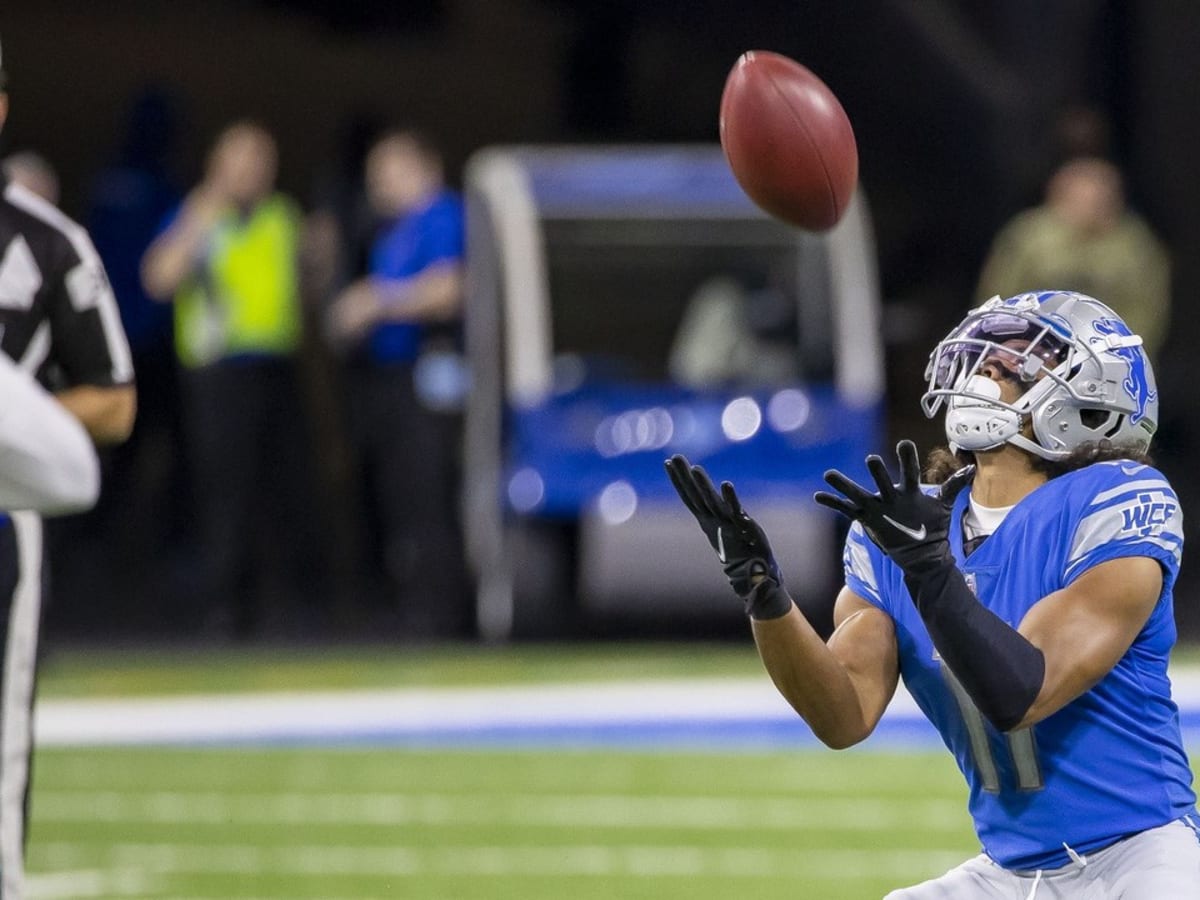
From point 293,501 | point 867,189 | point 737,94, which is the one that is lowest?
point 293,501

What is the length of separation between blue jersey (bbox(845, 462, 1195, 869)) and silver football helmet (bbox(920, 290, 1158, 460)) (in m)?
0.08

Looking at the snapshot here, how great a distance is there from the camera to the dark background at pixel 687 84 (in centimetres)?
1445

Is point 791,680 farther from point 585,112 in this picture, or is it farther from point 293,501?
point 585,112

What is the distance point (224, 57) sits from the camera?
17578 mm

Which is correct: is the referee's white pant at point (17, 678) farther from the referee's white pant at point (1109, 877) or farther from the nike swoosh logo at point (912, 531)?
the nike swoosh logo at point (912, 531)

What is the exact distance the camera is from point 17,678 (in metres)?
4.27

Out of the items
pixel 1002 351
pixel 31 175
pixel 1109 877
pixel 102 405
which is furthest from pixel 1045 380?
pixel 31 175

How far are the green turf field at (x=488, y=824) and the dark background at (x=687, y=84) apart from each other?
608cm

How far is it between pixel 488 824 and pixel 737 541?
3.31 m

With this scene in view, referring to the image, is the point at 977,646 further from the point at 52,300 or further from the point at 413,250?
the point at 413,250

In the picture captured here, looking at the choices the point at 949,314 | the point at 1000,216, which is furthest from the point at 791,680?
the point at 949,314

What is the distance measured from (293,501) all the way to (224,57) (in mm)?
5437

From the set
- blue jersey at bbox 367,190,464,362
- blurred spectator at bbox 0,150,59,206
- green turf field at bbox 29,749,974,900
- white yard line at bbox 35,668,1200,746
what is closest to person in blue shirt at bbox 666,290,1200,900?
green turf field at bbox 29,749,974,900

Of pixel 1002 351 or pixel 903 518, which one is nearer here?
pixel 903 518
